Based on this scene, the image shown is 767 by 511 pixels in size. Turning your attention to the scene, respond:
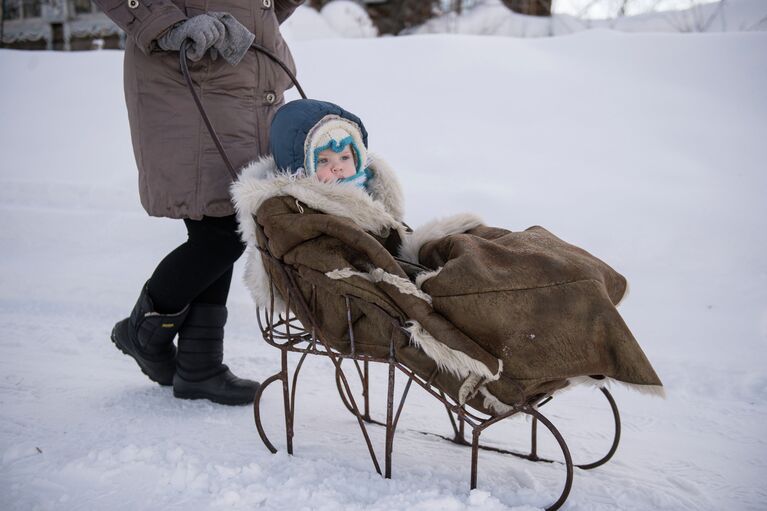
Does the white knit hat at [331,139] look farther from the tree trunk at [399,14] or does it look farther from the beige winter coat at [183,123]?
the tree trunk at [399,14]

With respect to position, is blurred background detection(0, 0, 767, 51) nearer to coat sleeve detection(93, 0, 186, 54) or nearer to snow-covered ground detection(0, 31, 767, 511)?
snow-covered ground detection(0, 31, 767, 511)

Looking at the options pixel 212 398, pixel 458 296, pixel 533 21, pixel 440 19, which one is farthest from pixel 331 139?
pixel 440 19

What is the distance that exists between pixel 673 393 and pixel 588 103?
2894 millimetres

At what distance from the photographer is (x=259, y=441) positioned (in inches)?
73.7

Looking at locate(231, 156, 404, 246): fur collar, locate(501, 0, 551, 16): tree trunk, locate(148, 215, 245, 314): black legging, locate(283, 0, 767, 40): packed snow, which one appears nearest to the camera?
locate(231, 156, 404, 246): fur collar

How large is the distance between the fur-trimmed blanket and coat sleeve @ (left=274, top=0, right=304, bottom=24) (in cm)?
80

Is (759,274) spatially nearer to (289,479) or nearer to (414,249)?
(414,249)

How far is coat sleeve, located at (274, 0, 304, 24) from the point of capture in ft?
7.10

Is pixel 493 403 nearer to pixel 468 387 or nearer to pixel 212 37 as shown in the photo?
pixel 468 387

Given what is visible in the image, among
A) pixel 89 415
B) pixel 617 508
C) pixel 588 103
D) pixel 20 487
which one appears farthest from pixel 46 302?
pixel 588 103

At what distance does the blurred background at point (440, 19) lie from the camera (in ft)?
19.4

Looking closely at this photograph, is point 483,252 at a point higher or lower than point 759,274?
higher

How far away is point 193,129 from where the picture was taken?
6.12 feet

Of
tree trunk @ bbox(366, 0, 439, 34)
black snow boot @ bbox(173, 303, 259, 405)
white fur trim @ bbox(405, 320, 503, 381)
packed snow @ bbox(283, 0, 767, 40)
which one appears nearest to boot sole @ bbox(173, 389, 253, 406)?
black snow boot @ bbox(173, 303, 259, 405)
